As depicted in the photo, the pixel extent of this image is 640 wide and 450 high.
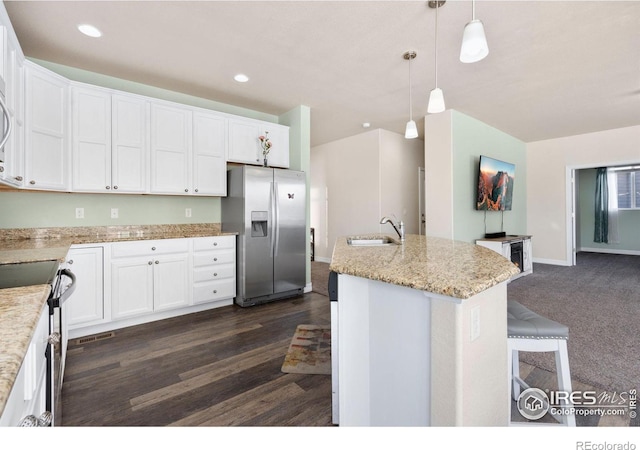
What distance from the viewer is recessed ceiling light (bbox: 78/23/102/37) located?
2.37m

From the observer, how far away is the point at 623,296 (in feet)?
13.0

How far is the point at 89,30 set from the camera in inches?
95.0

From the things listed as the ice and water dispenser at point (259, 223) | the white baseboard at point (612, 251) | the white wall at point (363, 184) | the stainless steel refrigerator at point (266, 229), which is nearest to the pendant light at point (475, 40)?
the stainless steel refrigerator at point (266, 229)

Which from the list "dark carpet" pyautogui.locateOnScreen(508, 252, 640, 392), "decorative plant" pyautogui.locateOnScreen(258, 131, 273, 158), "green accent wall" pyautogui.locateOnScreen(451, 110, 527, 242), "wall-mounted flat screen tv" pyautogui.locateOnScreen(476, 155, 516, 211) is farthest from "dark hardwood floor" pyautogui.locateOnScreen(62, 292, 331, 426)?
"wall-mounted flat screen tv" pyautogui.locateOnScreen(476, 155, 516, 211)

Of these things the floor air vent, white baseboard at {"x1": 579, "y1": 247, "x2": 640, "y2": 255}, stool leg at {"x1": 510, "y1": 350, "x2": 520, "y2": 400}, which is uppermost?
white baseboard at {"x1": 579, "y1": 247, "x2": 640, "y2": 255}

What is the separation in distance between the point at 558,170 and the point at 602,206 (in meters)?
3.21

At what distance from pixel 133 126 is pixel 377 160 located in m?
3.83

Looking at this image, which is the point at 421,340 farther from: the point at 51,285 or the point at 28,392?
the point at 51,285

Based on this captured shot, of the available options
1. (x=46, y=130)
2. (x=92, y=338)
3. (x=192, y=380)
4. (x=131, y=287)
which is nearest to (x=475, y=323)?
(x=192, y=380)

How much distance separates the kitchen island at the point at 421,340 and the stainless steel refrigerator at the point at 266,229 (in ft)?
7.26

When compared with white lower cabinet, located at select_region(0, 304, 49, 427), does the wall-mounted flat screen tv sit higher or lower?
higher

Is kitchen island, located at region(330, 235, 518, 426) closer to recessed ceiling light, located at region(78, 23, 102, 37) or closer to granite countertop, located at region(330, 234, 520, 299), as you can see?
granite countertop, located at region(330, 234, 520, 299)

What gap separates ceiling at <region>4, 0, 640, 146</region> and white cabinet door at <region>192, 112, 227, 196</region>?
0.39 metres

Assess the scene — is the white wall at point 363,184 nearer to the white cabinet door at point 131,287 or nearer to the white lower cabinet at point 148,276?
the white lower cabinet at point 148,276
